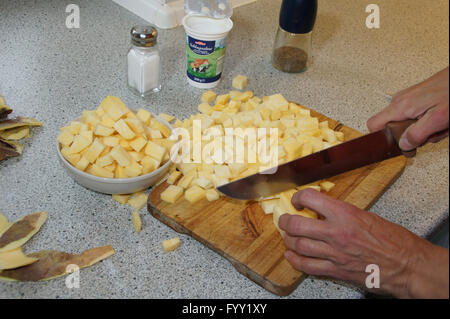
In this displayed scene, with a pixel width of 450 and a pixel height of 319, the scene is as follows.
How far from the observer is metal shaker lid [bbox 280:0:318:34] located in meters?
1.24

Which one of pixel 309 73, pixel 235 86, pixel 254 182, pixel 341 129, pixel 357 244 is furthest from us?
pixel 309 73

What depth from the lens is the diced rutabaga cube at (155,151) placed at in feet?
3.02

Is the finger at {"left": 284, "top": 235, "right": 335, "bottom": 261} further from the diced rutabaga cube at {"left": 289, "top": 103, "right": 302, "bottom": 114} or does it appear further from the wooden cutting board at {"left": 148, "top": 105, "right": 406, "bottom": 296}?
the diced rutabaga cube at {"left": 289, "top": 103, "right": 302, "bottom": 114}

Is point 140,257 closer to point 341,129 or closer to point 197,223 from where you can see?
point 197,223

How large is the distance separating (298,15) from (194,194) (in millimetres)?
627

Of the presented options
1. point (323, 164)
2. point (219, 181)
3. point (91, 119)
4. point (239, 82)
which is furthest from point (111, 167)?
point (239, 82)

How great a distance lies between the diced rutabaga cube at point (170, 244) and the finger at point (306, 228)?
0.22m

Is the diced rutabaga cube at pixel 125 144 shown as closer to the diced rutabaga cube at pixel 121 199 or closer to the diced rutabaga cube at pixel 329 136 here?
the diced rutabaga cube at pixel 121 199

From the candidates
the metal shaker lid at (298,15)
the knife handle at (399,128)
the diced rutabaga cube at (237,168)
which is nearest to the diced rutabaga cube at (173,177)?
the diced rutabaga cube at (237,168)

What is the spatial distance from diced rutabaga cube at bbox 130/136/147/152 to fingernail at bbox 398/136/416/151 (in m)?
0.53

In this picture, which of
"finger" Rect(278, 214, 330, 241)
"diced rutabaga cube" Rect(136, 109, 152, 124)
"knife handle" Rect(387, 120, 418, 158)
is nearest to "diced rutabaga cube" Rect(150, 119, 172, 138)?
"diced rutabaga cube" Rect(136, 109, 152, 124)

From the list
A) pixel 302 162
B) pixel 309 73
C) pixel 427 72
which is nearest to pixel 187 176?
pixel 302 162

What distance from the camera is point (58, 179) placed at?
0.99 m
